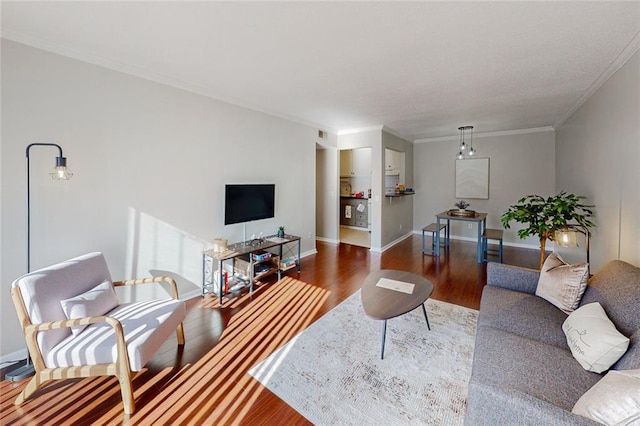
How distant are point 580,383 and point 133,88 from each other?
13.5ft

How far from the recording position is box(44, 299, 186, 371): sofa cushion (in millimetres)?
1726

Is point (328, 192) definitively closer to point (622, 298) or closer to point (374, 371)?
point (374, 371)

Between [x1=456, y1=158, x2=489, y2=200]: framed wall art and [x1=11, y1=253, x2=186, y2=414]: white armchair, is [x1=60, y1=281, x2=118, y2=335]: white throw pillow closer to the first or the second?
[x1=11, y1=253, x2=186, y2=414]: white armchair

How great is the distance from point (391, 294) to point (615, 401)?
5.04 feet

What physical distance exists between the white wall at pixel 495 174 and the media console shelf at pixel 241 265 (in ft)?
15.0

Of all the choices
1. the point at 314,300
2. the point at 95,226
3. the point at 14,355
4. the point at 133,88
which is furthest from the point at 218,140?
the point at 14,355

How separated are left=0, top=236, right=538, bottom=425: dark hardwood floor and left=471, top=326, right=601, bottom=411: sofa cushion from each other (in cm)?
113

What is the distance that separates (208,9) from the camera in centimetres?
183

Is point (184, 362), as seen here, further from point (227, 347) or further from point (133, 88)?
point (133, 88)

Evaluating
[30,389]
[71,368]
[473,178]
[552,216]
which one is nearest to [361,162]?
[473,178]

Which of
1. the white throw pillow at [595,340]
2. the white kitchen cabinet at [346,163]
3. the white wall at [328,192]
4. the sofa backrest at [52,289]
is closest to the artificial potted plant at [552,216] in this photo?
the white throw pillow at [595,340]

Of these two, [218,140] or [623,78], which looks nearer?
[623,78]

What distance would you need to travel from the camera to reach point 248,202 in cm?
386

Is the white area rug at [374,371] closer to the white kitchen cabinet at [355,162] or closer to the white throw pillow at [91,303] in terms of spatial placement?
the white throw pillow at [91,303]
